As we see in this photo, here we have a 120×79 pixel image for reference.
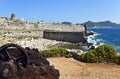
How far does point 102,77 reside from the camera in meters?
15.9

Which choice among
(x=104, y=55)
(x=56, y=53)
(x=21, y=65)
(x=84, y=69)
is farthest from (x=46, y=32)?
(x=21, y=65)

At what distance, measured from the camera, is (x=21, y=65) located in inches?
499

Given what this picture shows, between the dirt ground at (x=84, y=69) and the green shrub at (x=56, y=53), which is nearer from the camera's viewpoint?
the dirt ground at (x=84, y=69)

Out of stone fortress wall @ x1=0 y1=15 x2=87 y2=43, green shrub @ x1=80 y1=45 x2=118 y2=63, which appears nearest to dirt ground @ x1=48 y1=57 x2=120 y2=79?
green shrub @ x1=80 y1=45 x2=118 y2=63

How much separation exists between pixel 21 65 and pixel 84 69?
5657mm

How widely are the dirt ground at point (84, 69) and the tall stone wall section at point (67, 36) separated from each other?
37.0m

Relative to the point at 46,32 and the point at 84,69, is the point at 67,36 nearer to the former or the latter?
the point at 46,32

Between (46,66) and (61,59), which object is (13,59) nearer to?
(46,66)

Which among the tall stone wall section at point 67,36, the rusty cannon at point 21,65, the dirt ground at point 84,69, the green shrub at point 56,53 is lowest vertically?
the tall stone wall section at point 67,36

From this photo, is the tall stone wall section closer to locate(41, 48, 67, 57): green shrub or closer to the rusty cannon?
locate(41, 48, 67, 57): green shrub

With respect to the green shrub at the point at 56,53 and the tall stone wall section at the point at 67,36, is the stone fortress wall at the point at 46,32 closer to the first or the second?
the tall stone wall section at the point at 67,36

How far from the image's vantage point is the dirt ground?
52.9 ft

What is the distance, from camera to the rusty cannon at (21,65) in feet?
40.9

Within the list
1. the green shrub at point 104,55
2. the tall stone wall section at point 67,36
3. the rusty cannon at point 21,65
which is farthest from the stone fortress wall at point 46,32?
the rusty cannon at point 21,65
